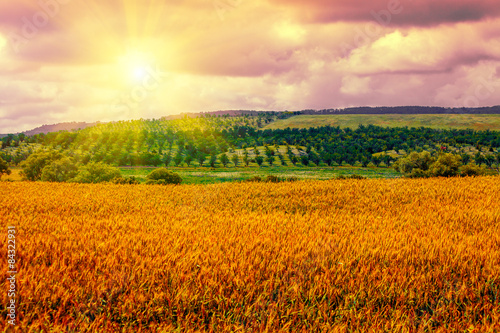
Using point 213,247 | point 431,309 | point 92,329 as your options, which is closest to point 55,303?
point 92,329

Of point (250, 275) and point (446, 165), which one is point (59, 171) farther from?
point (250, 275)

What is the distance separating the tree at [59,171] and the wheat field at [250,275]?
81677 millimetres

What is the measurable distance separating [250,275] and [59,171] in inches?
3579

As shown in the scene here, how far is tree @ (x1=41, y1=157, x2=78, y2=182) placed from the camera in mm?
81625

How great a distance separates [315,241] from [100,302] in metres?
4.37

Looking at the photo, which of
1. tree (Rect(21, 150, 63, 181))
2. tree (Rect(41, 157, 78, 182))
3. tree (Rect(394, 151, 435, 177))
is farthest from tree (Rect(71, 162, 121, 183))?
tree (Rect(394, 151, 435, 177))

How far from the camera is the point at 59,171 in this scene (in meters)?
82.8

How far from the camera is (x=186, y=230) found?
8.05 metres

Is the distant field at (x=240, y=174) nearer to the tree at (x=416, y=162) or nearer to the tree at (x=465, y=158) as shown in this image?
the tree at (x=465, y=158)

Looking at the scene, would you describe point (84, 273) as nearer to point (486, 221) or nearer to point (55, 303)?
point (55, 303)

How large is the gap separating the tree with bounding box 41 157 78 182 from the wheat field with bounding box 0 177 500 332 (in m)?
81.7

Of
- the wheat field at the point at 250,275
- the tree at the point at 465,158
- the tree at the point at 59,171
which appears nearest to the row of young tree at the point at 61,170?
the tree at the point at 59,171

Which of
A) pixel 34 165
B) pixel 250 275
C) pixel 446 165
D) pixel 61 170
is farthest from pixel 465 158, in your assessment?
pixel 250 275

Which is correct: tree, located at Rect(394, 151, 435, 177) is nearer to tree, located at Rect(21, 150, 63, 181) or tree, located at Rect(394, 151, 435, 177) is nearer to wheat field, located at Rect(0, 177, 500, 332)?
wheat field, located at Rect(0, 177, 500, 332)
